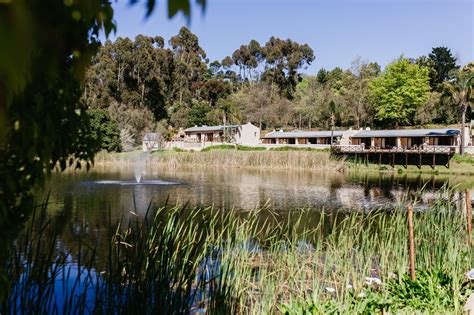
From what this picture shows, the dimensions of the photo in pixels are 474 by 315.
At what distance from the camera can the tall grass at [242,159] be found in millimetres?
45625

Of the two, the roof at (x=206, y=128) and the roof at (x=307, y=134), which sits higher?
the roof at (x=206, y=128)

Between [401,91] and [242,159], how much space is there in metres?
24.0

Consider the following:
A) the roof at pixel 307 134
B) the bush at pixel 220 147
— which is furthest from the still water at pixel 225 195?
the bush at pixel 220 147

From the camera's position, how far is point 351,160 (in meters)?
46.9

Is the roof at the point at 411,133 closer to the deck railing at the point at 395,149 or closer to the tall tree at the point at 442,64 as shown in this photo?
the deck railing at the point at 395,149

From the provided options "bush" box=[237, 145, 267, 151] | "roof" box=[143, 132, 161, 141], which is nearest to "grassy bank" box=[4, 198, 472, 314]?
"bush" box=[237, 145, 267, 151]

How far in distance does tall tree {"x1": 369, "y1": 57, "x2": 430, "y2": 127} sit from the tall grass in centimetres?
1648

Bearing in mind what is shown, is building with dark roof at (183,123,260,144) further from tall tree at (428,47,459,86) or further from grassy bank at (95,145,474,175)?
tall tree at (428,47,459,86)

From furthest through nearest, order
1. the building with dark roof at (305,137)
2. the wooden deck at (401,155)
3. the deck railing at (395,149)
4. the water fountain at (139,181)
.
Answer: the building with dark roof at (305,137) → the wooden deck at (401,155) → the deck railing at (395,149) → the water fountain at (139,181)

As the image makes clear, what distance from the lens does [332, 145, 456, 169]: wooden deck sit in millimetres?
43594

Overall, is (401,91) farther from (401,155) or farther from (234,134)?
(234,134)

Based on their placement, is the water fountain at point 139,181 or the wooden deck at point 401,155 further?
the wooden deck at point 401,155

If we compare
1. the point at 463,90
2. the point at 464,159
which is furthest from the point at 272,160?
the point at 463,90

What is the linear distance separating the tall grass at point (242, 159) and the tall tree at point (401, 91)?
54.1 ft
